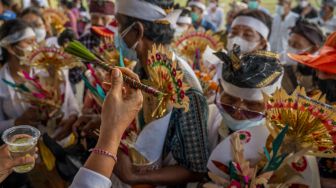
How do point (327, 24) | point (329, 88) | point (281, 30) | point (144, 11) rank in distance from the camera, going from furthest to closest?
point (281, 30), point (327, 24), point (329, 88), point (144, 11)

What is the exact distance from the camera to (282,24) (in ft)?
29.5

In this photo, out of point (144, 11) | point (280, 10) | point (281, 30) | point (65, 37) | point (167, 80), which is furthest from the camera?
point (280, 10)

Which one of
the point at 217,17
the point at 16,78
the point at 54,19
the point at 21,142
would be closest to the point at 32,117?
the point at 16,78

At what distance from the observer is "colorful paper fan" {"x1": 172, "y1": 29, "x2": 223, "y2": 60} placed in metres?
3.55

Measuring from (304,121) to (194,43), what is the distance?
88.4 inches

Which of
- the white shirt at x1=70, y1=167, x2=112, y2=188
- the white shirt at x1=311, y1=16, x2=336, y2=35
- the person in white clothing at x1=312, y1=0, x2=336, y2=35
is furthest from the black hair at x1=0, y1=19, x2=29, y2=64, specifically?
the person in white clothing at x1=312, y1=0, x2=336, y2=35

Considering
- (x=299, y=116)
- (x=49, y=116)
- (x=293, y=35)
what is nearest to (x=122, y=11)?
(x=299, y=116)

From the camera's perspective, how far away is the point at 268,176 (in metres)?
1.46

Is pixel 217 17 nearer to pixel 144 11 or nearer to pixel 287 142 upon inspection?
pixel 144 11

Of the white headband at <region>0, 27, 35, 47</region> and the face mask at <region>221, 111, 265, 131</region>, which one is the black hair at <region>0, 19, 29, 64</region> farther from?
the face mask at <region>221, 111, 265, 131</region>

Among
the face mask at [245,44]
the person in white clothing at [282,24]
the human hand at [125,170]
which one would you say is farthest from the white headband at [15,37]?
the person in white clothing at [282,24]

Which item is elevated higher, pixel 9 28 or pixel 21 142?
pixel 21 142

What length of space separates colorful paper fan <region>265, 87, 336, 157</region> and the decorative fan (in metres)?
2.07

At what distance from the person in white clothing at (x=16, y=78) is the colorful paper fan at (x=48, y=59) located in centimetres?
12
